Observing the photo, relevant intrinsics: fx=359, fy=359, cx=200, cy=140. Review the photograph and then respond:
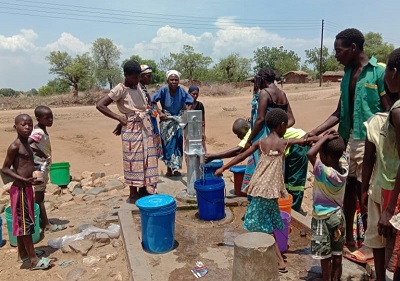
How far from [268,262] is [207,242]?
125cm

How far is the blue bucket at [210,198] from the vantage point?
4.00 meters

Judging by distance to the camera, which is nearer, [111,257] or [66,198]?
[111,257]

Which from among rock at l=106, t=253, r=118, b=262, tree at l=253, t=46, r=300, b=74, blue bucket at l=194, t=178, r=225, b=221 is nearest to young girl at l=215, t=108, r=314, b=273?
blue bucket at l=194, t=178, r=225, b=221

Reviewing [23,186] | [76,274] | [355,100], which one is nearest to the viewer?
[355,100]

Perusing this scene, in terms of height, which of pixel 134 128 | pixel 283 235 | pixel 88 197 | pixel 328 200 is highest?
pixel 134 128

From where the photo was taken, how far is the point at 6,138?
12.6 meters


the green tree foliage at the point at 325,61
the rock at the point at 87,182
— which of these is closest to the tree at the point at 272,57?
the green tree foliage at the point at 325,61

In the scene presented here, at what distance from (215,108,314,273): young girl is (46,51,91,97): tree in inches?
1455

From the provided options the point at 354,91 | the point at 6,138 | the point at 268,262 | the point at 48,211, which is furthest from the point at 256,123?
the point at 6,138

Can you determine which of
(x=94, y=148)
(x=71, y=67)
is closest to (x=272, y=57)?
(x=71, y=67)

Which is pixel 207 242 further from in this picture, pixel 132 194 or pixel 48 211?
pixel 48 211

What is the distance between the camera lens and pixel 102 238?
161 inches

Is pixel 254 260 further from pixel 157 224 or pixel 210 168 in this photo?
pixel 210 168

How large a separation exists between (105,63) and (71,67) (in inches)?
567
